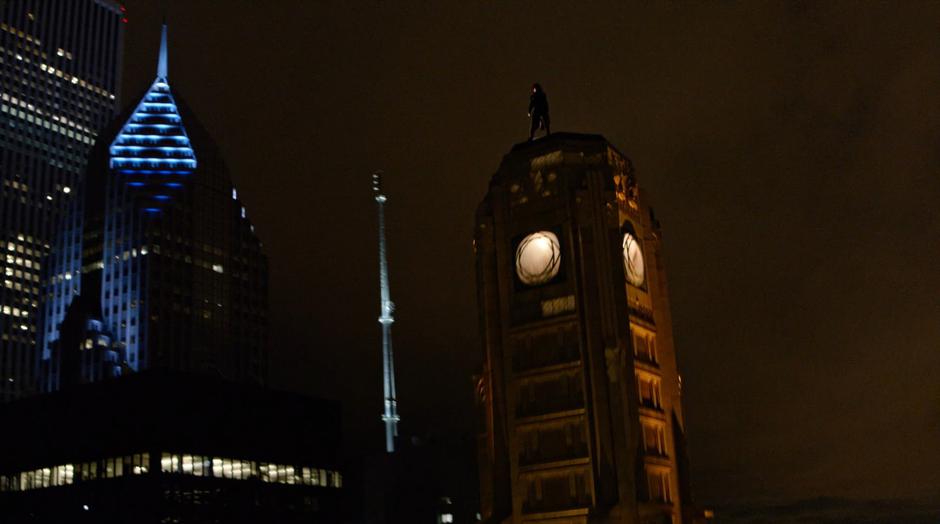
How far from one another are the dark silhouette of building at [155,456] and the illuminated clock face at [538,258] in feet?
261

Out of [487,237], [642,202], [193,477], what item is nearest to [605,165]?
[642,202]

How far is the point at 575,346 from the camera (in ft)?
284

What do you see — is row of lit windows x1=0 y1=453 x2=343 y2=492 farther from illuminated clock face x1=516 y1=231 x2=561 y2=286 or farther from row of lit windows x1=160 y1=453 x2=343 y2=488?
illuminated clock face x1=516 y1=231 x2=561 y2=286

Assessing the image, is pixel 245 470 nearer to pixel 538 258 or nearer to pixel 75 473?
pixel 75 473

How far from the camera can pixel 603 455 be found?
81.4 metres

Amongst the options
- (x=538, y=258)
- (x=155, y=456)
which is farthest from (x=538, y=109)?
(x=155, y=456)

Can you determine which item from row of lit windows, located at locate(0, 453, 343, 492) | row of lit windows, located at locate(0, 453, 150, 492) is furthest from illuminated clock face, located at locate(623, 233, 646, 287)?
row of lit windows, located at locate(0, 453, 150, 492)

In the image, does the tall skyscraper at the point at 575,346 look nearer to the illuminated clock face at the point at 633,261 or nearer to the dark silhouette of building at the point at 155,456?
the illuminated clock face at the point at 633,261

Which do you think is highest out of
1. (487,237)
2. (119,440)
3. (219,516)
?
(487,237)

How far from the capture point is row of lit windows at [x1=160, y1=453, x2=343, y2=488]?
150m

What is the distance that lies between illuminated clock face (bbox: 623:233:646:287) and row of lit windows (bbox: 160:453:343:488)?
283 ft

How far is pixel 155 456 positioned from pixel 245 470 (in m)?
16.2

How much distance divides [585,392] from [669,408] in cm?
883

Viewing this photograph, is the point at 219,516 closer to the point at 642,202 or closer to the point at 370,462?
the point at 370,462
